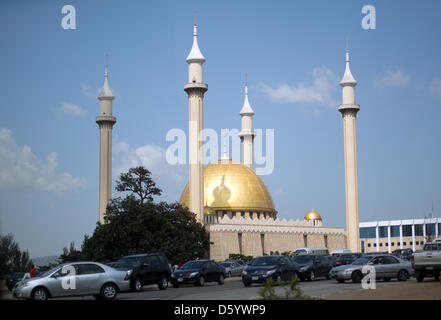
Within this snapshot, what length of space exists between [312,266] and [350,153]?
49372 mm

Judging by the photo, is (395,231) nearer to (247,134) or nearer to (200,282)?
(247,134)

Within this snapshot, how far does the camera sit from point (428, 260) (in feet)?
79.6

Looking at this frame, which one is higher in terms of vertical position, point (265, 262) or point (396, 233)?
point (396, 233)

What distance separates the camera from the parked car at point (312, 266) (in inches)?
1188

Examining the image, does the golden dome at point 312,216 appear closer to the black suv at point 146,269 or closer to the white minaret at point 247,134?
the white minaret at point 247,134

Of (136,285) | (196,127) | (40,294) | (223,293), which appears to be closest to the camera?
(40,294)

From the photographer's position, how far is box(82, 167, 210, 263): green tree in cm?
5162

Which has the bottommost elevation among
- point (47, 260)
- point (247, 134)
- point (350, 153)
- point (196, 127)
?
point (47, 260)

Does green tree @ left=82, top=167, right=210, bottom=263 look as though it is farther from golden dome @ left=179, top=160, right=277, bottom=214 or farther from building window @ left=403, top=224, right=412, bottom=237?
building window @ left=403, top=224, right=412, bottom=237

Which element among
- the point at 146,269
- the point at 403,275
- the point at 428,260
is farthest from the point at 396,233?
the point at 146,269

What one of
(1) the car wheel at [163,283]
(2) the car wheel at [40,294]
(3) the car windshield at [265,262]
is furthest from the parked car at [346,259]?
(2) the car wheel at [40,294]

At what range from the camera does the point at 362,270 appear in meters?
26.8

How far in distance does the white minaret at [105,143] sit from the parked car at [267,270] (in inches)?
1810
